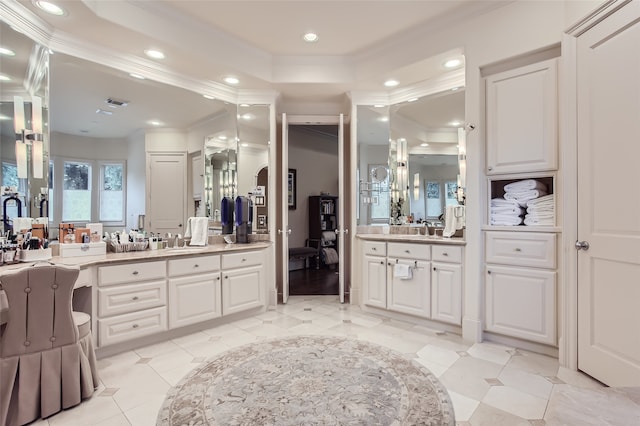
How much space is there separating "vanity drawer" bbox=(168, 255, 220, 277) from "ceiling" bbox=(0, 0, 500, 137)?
1.39 metres

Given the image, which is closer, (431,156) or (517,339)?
(517,339)

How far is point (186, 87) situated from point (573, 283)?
3.97 metres

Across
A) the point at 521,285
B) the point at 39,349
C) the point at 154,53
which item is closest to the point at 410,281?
the point at 521,285

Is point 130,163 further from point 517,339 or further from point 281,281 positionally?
point 517,339

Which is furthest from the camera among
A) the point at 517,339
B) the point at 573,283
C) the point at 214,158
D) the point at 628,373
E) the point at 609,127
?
the point at 214,158

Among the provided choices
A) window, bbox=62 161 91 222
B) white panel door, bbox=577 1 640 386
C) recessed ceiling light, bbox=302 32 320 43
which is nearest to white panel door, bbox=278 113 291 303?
recessed ceiling light, bbox=302 32 320 43

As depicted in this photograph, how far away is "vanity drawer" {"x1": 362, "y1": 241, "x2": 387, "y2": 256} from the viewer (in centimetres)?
364

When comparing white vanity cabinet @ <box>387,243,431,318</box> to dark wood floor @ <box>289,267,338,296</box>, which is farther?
dark wood floor @ <box>289,267,338,296</box>

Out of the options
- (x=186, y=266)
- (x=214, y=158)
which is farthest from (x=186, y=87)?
(x=186, y=266)

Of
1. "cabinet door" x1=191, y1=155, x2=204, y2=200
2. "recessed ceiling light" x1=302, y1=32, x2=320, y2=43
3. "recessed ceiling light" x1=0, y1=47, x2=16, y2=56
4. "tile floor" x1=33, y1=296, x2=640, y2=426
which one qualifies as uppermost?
"recessed ceiling light" x1=302, y1=32, x2=320, y2=43

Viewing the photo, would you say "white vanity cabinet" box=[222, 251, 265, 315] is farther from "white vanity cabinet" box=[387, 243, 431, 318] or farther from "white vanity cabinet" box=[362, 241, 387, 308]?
"white vanity cabinet" box=[387, 243, 431, 318]

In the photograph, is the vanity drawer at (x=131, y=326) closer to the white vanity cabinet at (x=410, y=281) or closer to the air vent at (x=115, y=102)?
the air vent at (x=115, y=102)

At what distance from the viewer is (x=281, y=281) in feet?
14.6

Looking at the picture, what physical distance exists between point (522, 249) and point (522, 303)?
17.6 inches
